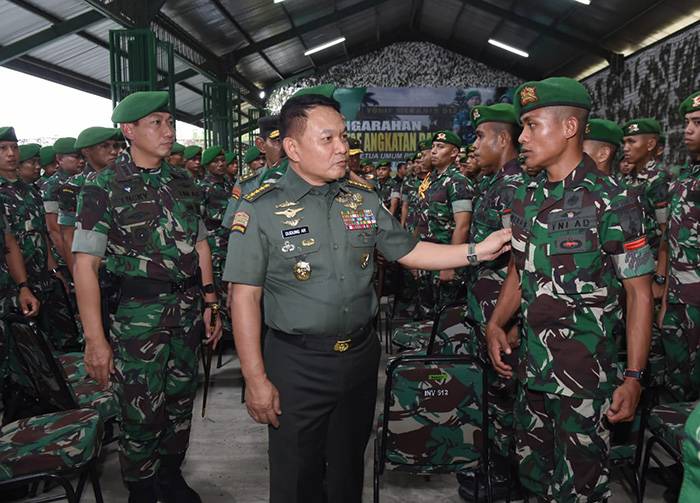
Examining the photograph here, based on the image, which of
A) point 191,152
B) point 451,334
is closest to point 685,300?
point 451,334

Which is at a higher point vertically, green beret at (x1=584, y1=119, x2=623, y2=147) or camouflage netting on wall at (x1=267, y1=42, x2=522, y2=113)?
camouflage netting on wall at (x1=267, y1=42, x2=522, y2=113)

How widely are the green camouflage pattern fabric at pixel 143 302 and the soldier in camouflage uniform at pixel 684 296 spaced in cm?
250

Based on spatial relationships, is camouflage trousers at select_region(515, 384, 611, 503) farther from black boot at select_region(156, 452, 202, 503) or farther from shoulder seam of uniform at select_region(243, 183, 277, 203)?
black boot at select_region(156, 452, 202, 503)

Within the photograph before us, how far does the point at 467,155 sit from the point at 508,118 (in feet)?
13.0

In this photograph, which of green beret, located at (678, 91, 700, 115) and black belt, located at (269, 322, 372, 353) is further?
green beret, located at (678, 91, 700, 115)

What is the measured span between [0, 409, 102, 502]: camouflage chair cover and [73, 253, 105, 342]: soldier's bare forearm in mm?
346

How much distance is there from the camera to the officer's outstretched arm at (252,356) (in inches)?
69.8

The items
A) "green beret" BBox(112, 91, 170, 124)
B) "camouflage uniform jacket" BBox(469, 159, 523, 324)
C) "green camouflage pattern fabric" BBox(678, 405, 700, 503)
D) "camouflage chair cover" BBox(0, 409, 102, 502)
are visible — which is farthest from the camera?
"camouflage uniform jacket" BBox(469, 159, 523, 324)

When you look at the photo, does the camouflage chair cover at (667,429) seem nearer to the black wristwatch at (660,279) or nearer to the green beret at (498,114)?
the black wristwatch at (660,279)

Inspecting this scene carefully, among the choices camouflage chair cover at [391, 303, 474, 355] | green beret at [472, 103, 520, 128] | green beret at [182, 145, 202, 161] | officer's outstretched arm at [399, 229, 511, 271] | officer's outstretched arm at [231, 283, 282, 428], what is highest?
green beret at [182, 145, 202, 161]

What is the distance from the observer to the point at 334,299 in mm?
1809

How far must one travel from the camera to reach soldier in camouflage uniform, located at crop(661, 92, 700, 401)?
3004mm

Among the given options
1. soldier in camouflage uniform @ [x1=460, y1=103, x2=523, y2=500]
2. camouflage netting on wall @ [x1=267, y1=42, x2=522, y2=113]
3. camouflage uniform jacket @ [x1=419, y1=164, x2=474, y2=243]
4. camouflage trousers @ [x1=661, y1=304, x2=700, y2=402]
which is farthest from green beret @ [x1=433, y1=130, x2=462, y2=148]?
camouflage netting on wall @ [x1=267, y1=42, x2=522, y2=113]

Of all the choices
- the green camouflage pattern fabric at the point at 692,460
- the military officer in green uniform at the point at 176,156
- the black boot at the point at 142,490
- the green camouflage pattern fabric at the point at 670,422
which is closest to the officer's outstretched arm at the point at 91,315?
the black boot at the point at 142,490
